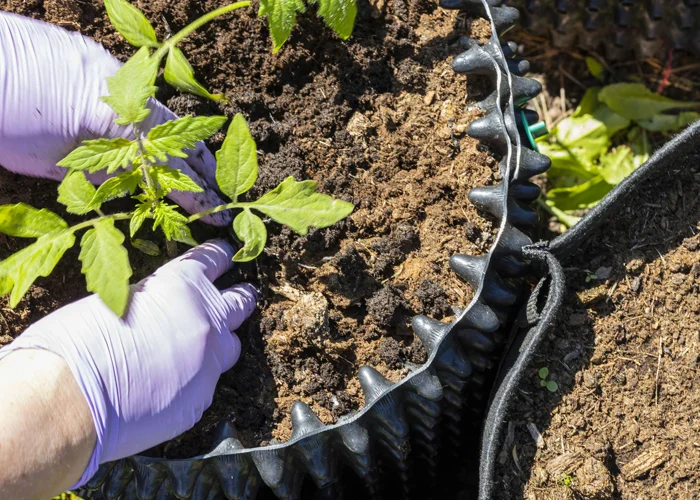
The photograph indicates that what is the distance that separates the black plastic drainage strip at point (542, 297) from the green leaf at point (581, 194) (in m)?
0.50

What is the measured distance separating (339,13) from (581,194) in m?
1.13

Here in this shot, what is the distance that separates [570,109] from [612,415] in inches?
47.4

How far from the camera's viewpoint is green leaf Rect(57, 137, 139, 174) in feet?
4.27

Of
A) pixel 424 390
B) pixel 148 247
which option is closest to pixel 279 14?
pixel 148 247

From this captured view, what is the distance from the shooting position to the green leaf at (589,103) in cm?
231

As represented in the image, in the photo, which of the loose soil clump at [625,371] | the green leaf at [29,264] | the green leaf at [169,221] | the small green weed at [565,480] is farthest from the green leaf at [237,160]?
the small green weed at [565,480]

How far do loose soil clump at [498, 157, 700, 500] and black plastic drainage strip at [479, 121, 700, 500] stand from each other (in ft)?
0.18

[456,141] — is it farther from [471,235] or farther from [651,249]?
[651,249]

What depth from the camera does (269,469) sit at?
1.44m

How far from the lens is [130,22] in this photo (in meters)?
1.41

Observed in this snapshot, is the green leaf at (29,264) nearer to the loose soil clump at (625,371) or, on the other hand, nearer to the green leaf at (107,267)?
the green leaf at (107,267)

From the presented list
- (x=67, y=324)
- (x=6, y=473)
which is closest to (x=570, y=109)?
(x=67, y=324)

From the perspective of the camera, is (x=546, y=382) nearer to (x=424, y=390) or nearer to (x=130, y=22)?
(x=424, y=390)

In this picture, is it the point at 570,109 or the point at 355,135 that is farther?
the point at 570,109
